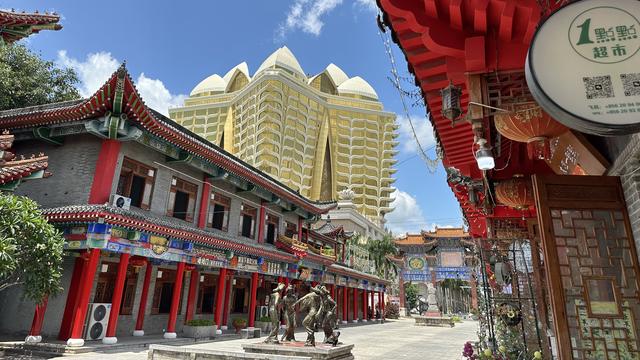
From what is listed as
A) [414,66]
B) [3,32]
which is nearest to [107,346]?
[3,32]

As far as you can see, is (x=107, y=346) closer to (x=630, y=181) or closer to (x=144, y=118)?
(x=144, y=118)

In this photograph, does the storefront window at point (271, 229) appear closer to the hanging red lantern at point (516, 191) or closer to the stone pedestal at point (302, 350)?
the stone pedestal at point (302, 350)

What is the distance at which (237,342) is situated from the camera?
1494 centimetres

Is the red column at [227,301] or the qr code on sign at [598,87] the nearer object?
the qr code on sign at [598,87]

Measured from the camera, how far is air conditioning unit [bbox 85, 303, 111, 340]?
1159cm

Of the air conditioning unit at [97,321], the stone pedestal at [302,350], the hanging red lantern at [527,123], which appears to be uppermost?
the hanging red lantern at [527,123]

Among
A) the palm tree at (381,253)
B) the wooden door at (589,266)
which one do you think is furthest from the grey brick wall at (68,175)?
the palm tree at (381,253)

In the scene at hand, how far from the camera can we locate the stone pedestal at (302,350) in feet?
32.3

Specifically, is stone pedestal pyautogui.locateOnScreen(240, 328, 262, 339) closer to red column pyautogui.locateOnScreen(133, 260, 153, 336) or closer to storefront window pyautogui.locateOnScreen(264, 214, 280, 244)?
red column pyautogui.locateOnScreen(133, 260, 153, 336)

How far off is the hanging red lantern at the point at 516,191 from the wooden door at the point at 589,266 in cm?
318

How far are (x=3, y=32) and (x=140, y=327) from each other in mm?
10806

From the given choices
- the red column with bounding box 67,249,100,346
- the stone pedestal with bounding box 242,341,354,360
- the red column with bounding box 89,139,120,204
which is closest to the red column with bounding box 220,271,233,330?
the red column with bounding box 89,139,120,204

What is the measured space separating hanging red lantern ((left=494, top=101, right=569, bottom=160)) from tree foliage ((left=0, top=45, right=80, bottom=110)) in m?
21.8

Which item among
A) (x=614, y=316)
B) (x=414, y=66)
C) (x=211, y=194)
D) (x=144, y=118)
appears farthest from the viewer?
(x=211, y=194)
